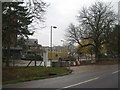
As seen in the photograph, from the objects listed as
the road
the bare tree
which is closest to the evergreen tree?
the road

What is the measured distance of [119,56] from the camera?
53062mm

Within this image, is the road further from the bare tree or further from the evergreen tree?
the bare tree

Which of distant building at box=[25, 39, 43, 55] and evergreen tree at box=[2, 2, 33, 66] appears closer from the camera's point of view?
evergreen tree at box=[2, 2, 33, 66]

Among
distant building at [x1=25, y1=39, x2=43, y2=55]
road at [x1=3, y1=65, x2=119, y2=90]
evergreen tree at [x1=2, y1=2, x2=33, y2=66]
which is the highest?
evergreen tree at [x1=2, y1=2, x2=33, y2=66]

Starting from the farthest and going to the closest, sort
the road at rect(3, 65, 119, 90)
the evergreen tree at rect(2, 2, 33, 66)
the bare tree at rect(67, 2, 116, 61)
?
the bare tree at rect(67, 2, 116, 61), the evergreen tree at rect(2, 2, 33, 66), the road at rect(3, 65, 119, 90)

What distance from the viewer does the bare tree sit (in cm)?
4425

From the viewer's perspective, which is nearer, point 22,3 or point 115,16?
point 22,3

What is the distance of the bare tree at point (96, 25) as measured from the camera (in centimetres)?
4425

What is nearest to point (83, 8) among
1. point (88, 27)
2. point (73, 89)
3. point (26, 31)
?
point (88, 27)

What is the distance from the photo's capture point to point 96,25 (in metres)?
44.6

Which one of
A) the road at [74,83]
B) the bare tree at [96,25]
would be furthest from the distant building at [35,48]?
the road at [74,83]

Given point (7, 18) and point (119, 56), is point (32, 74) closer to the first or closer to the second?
point (7, 18)

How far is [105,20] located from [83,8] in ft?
20.8

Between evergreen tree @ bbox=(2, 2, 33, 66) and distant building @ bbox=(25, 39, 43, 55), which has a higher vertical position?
evergreen tree @ bbox=(2, 2, 33, 66)
